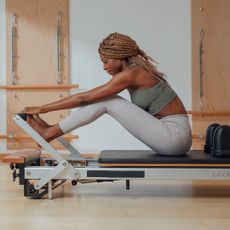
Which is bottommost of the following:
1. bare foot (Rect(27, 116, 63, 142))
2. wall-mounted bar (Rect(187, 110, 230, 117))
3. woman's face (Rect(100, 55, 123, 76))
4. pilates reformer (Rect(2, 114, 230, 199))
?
pilates reformer (Rect(2, 114, 230, 199))

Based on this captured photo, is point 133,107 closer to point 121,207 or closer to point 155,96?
point 155,96

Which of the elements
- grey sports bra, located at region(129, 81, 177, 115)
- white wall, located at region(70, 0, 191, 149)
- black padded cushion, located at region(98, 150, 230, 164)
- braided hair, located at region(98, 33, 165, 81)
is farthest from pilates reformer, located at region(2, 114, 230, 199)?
white wall, located at region(70, 0, 191, 149)

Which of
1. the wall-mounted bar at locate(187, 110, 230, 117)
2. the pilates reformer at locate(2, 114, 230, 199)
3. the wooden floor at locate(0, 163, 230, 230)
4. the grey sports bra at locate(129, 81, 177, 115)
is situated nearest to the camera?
the wooden floor at locate(0, 163, 230, 230)

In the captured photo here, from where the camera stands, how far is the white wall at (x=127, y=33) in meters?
4.39

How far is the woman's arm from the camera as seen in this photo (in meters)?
2.39

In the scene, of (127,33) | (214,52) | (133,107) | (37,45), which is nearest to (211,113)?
(214,52)

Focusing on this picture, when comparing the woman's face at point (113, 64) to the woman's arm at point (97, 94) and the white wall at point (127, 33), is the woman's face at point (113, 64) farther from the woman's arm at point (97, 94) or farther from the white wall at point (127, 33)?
the white wall at point (127, 33)

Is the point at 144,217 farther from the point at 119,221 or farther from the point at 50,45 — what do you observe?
the point at 50,45

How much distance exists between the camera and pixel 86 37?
4449 millimetres

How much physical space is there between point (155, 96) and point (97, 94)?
1.09ft

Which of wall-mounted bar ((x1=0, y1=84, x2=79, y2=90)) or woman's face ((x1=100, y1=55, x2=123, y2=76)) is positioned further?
wall-mounted bar ((x1=0, y1=84, x2=79, y2=90))

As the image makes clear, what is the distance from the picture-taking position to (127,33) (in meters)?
4.42

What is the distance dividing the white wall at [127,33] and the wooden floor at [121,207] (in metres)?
1.52

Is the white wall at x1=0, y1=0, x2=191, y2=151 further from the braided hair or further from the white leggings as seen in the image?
the white leggings
